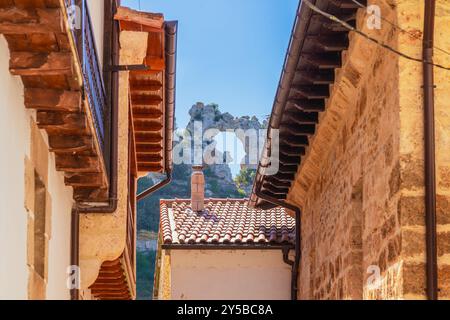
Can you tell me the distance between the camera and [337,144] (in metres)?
13.0

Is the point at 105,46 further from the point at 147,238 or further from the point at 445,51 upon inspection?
the point at 147,238

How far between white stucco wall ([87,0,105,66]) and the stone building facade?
246cm

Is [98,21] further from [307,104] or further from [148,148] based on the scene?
[148,148]

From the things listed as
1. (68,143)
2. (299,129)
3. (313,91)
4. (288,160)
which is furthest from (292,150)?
(68,143)

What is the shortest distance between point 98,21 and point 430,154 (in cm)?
451

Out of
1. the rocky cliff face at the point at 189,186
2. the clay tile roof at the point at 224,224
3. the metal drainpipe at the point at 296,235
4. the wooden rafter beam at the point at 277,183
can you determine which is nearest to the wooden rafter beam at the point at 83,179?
the wooden rafter beam at the point at 277,183

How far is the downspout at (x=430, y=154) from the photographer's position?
8.58m

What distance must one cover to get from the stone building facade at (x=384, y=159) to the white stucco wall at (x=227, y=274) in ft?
20.4

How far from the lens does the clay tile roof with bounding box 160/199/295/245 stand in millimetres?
19973

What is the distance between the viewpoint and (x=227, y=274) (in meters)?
20.1

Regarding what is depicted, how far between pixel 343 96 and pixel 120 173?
2.48 m

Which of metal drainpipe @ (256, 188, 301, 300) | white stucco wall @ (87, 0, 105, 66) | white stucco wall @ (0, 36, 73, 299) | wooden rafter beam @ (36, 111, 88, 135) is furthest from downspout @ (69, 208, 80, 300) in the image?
metal drainpipe @ (256, 188, 301, 300)

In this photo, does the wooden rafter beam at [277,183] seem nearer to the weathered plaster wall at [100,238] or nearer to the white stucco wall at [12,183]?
the weathered plaster wall at [100,238]
